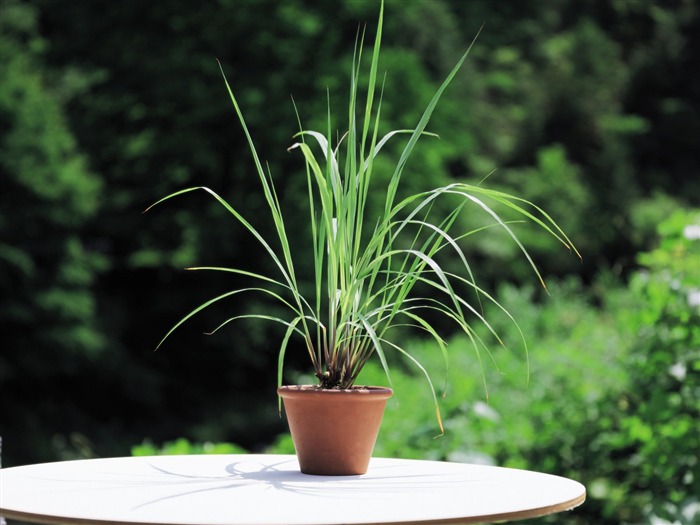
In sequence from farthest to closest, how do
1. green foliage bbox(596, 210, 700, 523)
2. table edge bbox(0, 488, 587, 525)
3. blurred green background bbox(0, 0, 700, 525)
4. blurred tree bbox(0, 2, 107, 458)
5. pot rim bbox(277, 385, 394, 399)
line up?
blurred green background bbox(0, 0, 700, 525) → blurred tree bbox(0, 2, 107, 458) → green foliage bbox(596, 210, 700, 523) → pot rim bbox(277, 385, 394, 399) → table edge bbox(0, 488, 587, 525)

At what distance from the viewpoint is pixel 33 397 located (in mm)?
10656

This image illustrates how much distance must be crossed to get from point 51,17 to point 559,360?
1028 centimetres

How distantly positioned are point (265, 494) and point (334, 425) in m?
0.26

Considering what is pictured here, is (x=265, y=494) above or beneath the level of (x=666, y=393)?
above

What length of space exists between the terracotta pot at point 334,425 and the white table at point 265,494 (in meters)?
A: 0.04

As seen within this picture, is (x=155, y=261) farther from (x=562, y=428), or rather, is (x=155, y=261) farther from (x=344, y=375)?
(x=344, y=375)

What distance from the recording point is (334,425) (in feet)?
5.74

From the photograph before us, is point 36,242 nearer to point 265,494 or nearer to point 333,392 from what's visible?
point 333,392

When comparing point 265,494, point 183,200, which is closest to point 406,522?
point 265,494

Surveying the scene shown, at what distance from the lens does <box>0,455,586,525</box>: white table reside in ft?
4.29

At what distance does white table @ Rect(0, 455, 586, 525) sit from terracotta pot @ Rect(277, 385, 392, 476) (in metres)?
0.04

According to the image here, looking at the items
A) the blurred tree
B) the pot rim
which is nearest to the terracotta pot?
the pot rim

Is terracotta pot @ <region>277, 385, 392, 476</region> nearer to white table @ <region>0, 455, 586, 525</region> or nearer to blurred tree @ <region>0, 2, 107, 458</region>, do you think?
white table @ <region>0, 455, 586, 525</region>

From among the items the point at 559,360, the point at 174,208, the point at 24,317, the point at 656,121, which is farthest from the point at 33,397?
the point at 656,121
